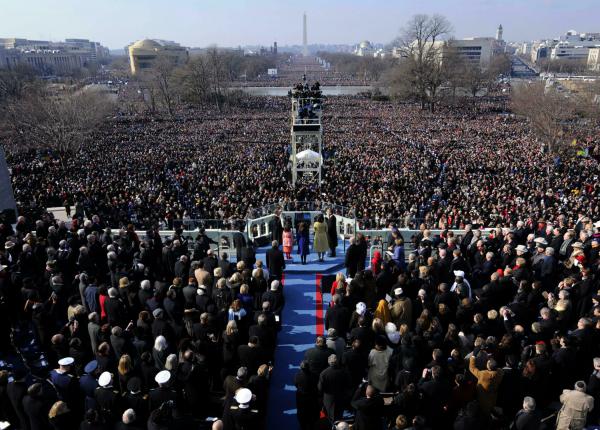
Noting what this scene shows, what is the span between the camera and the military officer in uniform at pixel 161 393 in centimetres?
486

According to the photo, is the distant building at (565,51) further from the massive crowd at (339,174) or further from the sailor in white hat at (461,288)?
the sailor in white hat at (461,288)

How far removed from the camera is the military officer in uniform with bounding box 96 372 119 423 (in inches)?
189

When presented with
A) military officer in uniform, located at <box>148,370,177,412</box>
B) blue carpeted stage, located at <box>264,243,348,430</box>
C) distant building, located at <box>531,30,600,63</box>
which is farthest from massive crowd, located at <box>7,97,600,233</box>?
distant building, located at <box>531,30,600,63</box>

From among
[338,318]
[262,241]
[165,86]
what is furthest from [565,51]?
[338,318]

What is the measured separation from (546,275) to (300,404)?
500cm

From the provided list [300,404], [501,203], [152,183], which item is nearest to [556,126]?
[501,203]

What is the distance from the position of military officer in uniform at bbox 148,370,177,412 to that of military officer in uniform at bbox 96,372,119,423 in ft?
1.18

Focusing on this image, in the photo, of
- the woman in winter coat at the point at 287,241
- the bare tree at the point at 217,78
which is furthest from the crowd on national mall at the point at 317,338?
the bare tree at the point at 217,78

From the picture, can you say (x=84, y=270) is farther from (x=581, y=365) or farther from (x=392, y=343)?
(x=581, y=365)

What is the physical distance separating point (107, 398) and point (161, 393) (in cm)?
57

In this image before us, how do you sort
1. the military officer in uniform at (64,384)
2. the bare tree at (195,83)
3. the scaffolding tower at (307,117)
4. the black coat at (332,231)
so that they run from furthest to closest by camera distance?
the bare tree at (195,83), the scaffolding tower at (307,117), the black coat at (332,231), the military officer in uniform at (64,384)

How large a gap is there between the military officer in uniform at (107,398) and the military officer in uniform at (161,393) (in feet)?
1.18

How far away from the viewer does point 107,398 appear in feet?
16.0

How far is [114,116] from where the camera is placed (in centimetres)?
5184
